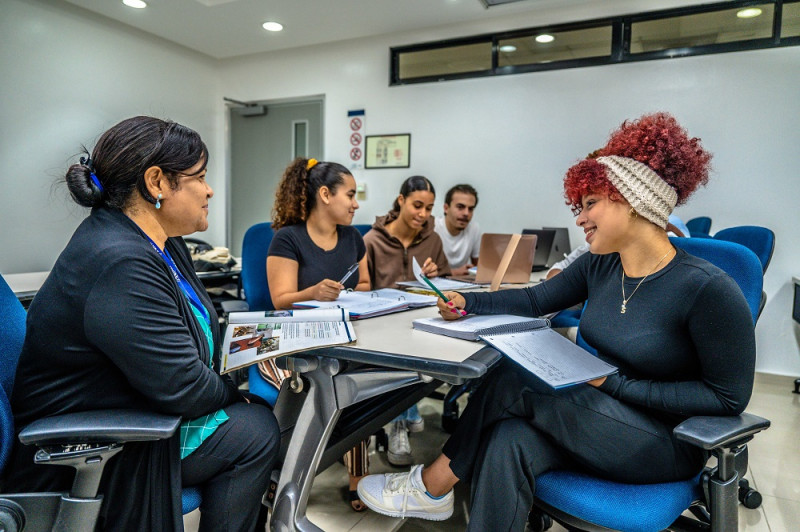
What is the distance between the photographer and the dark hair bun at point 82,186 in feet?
3.43

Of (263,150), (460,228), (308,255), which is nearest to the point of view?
(308,255)

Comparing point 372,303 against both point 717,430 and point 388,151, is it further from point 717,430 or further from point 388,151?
point 388,151

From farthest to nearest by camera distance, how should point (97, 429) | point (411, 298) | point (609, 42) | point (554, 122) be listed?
1. point (554, 122)
2. point (609, 42)
3. point (411, 298)
4. point (97, 429)

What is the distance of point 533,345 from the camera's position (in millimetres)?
1222

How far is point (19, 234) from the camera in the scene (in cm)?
377

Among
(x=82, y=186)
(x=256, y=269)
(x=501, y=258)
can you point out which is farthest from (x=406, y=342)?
(x=501, y=258)

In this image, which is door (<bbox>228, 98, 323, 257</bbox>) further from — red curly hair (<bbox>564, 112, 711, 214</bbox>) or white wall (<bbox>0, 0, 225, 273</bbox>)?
red curly hair (<bbox>564, 112, 711, 214</bbox>)

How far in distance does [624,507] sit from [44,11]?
16.1 feet

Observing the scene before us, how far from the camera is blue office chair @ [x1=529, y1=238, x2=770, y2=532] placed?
95 centimetres

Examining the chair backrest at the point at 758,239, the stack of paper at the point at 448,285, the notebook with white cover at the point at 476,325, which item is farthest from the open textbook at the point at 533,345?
the chair backrest at the point at 758,239

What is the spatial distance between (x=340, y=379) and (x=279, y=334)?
0.63 feet

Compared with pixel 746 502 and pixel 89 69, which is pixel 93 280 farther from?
pixel 89 69

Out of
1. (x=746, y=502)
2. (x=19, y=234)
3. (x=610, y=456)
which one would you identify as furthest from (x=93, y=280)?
(x=19, y=234)

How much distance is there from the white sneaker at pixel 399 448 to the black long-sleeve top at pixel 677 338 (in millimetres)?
1109
